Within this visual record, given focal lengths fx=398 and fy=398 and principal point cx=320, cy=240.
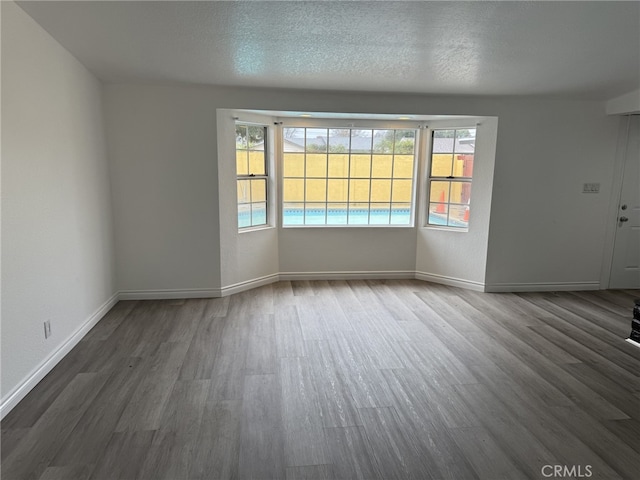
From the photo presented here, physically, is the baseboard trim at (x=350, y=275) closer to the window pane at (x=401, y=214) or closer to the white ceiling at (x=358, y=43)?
the window pane at (x=401, y=214)

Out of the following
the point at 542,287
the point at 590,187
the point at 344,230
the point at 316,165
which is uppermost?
the point at 316,165

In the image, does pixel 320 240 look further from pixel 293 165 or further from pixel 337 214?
pixel 293 165

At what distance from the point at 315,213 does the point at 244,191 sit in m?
1.01

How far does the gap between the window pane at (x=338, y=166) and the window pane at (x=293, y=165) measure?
0.38 meters

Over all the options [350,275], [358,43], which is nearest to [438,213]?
[350,275]

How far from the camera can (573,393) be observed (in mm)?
2645

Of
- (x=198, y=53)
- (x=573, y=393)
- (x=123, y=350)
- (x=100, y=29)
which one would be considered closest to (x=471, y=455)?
(x=573, y=393)

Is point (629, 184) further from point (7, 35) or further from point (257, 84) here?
point (7, 35)

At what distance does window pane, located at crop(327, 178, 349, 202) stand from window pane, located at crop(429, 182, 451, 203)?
3.71 ft

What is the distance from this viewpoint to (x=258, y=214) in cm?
496

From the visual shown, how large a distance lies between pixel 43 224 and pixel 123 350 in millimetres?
1129

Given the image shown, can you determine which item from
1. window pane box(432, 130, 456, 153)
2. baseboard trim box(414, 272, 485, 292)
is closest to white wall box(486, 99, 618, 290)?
baseboard trim box(414, 272, 485, 292)

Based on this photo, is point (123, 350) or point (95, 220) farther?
point (95, 220)

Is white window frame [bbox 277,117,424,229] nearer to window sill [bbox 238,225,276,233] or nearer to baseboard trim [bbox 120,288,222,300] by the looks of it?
window sill [bbox 238,225,276,233]
